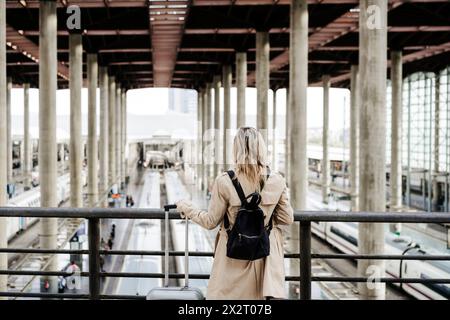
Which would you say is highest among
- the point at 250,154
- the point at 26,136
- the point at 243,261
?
the point at 26,136

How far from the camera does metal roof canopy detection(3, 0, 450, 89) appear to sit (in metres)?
27.3

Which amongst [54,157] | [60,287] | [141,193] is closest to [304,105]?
[54,157]

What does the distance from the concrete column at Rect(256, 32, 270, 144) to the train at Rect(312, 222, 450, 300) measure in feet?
24.9

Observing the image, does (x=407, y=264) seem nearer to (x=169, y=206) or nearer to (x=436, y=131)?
(x=169, y=206)

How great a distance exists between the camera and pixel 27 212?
4.20 meters

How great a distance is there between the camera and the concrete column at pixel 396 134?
38.4 meters

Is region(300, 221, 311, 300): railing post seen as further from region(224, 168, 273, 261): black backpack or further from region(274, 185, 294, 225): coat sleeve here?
region(224, 168, 273, 261): black backpack

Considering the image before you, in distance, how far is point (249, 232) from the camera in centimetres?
323

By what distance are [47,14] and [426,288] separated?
1765 cm

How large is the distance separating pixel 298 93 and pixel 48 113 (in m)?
9.79

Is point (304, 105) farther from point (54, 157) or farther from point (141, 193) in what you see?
point (141, 193)

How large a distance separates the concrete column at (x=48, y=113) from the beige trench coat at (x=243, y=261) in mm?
19602

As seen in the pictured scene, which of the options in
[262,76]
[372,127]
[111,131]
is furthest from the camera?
[111,131]

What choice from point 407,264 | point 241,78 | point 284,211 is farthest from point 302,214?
point 241,78
